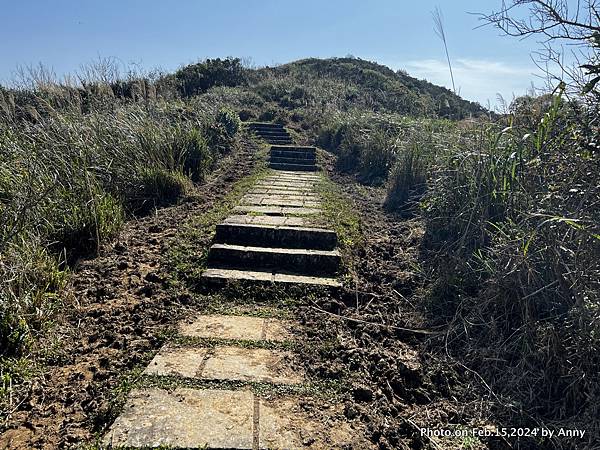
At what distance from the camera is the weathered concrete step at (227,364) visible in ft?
7.27

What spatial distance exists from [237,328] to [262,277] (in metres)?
0.71

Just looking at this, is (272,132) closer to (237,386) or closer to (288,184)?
(288,184)

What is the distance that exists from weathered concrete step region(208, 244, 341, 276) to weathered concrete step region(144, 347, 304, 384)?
1222mm

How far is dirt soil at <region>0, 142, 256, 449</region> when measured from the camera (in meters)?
1.85

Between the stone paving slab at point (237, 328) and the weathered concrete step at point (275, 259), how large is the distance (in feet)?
2.69

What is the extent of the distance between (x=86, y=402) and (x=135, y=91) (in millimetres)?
6368

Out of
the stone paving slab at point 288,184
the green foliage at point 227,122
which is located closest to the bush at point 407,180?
the stone paving slab at point 288,184

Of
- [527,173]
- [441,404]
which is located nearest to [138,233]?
[441,404]

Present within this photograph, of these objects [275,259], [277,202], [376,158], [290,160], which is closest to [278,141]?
[290,160]

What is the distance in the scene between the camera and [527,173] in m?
3.07

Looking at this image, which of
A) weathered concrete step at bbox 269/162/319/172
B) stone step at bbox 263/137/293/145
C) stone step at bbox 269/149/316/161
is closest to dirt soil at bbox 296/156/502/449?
weathered concrete step at bbox 269/162/319/172

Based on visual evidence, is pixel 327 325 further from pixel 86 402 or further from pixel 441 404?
pixel 86 402

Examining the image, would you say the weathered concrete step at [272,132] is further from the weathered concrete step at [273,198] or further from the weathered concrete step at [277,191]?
the weathered concrete step at [273,198]

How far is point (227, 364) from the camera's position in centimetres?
233
